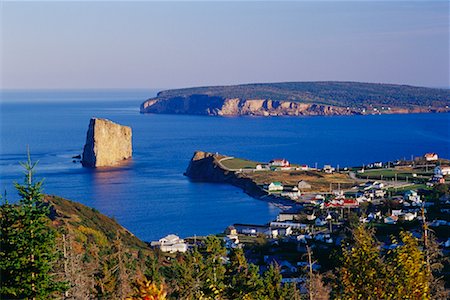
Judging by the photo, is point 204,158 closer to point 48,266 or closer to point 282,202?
point 282,202

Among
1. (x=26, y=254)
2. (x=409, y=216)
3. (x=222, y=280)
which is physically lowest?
(x=409, y=216)

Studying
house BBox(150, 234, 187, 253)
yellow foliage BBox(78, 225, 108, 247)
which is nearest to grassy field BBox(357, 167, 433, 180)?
house BBox(150, 234, 187, 253)

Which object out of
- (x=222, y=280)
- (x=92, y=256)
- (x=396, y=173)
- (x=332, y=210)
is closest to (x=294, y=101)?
(x=396, y=173)

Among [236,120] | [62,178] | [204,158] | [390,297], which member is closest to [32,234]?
[390,297]

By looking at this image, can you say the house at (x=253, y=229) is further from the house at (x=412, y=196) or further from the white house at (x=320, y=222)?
the house at (x=412, y=196)

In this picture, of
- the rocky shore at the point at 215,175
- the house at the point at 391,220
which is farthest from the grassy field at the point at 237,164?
the house at the point at 391,220

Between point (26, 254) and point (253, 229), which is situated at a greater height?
point (26, 254)

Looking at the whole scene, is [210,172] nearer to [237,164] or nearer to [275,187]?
[237,164]
